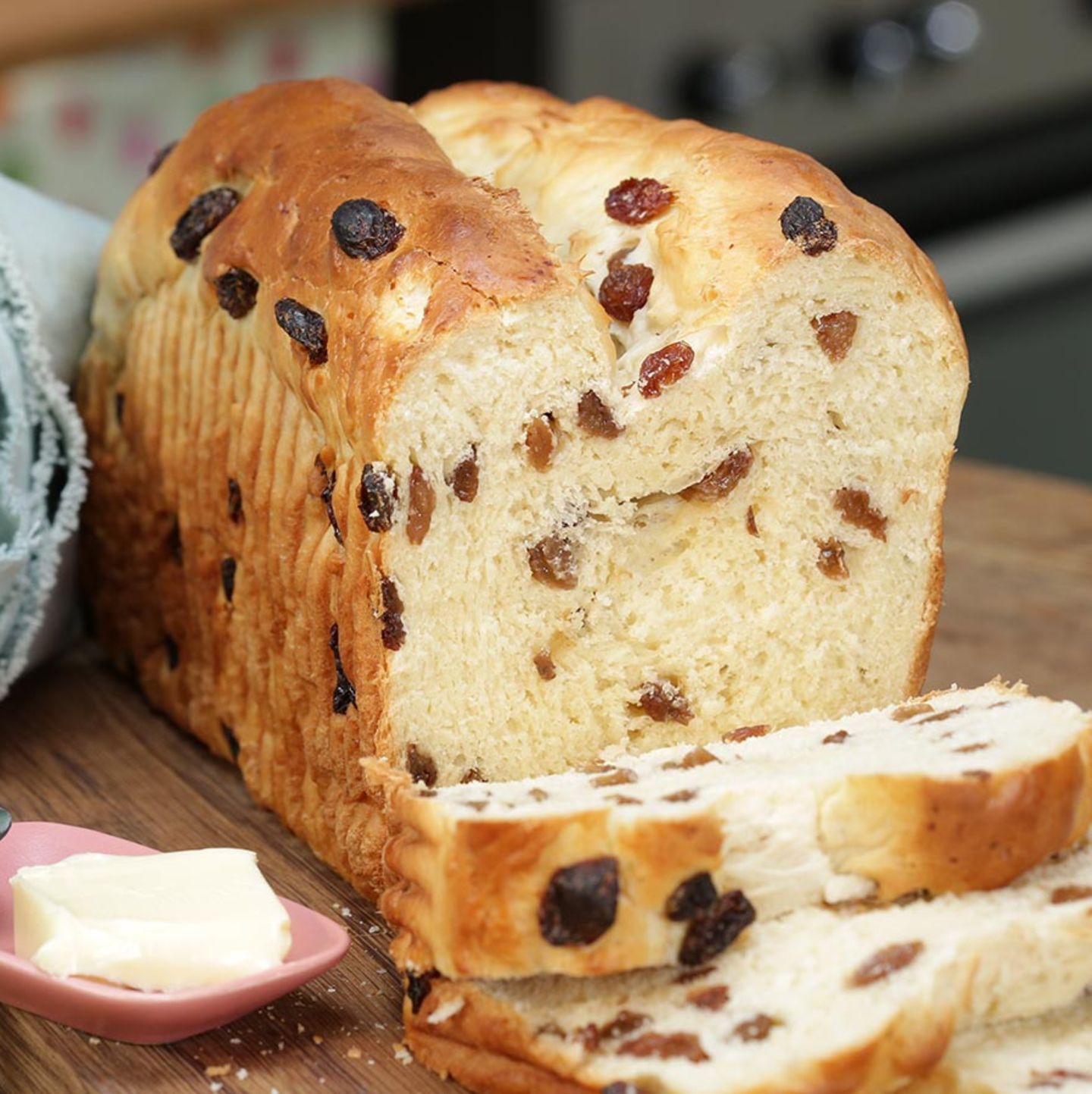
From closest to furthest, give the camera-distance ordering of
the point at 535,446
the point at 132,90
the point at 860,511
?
the point at 535,446 → the point at 860,511 → the point at 132,90

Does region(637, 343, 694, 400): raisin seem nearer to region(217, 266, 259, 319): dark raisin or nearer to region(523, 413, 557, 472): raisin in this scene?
region(523, 413, 557, 472): raisin

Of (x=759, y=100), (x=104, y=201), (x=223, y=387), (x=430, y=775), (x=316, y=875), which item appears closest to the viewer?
(x=430, y=775)

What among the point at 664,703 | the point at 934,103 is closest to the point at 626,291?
the point at 664,703

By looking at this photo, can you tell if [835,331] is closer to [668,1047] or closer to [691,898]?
[691,898]

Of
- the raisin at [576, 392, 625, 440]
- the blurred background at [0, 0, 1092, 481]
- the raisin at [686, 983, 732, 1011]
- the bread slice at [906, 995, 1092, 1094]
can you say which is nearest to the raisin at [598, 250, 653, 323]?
the raisin at [576, 392, 625, 440]

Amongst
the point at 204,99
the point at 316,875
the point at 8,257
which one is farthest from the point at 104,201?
the point at 316,875

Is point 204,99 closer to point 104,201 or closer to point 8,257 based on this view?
point 104,201
